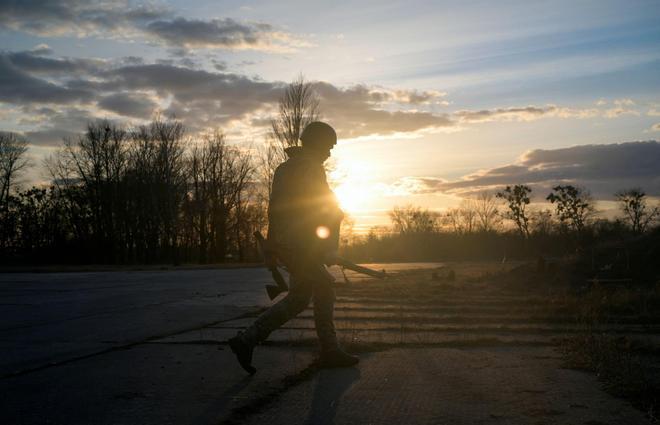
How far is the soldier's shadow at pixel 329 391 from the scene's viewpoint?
3.43m

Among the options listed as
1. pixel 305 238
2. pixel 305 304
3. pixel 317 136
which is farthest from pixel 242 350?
pixel 317 136

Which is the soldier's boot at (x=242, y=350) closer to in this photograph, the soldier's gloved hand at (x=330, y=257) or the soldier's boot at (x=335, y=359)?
the soldier's boot at (x=335, y=359)

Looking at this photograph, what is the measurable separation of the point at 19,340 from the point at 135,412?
3.86 meters

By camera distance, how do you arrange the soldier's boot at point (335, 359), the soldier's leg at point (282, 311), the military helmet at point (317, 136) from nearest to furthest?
the soldier's leg at point (282, 311) → the soldier's boot at point (335, 359) → the military helmet at point (317, 136)

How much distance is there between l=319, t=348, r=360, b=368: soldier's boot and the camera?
488 cm

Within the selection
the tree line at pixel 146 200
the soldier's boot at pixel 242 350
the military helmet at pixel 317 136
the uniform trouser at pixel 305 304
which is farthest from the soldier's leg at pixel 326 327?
the tree line at pixel 146 200

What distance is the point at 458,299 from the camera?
40.6ft

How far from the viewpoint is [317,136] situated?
16.6 ft

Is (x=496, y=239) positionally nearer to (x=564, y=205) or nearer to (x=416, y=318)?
(x=564, y=205)

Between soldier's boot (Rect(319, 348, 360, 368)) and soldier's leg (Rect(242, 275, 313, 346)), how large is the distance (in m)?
0.43

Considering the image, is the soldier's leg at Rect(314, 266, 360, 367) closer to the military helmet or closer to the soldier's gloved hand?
the soldier's gloved hand

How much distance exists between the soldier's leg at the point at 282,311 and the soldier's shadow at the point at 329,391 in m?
0.51

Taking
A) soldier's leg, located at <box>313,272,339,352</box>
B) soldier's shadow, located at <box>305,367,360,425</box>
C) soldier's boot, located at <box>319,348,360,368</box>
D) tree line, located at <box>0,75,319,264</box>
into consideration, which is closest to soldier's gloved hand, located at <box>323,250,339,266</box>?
soldier's leg, located at <box>313,272,339,352</box>

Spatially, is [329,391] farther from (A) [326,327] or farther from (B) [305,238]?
(B) [305,238]
